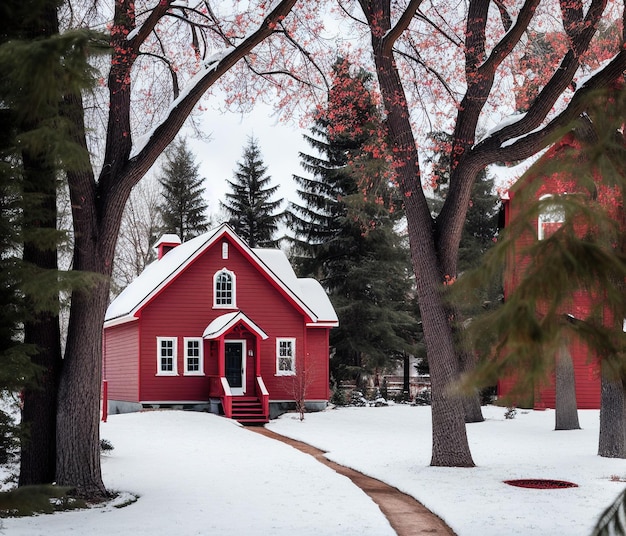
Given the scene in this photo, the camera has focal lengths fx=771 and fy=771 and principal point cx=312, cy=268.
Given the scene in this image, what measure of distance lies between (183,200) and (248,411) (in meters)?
21.0

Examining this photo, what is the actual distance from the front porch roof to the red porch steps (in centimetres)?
219

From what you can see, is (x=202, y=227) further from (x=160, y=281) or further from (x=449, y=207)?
(x=449, y=207)

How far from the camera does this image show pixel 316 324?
28984 millimetres

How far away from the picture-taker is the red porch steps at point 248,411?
988 inches

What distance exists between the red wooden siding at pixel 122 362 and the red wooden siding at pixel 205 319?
497 mm

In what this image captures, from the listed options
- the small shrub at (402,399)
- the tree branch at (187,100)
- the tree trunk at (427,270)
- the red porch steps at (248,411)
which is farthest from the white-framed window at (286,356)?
the tree branch at (187,100)

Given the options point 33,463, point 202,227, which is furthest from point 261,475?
point 202,227

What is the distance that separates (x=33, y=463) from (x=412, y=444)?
396 inches

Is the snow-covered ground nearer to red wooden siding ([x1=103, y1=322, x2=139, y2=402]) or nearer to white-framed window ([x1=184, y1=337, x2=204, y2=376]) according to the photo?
red wooden siding ([x1=103, y1=322, x2=139, y2=402])

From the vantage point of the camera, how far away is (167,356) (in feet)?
88.0

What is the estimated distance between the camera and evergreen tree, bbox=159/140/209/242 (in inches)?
1711

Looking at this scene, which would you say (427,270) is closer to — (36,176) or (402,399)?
(36,176)

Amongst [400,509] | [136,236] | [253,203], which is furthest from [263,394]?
[136,236]

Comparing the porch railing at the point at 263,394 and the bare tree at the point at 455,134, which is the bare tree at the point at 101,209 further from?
the porch railing at the point at 263,394
